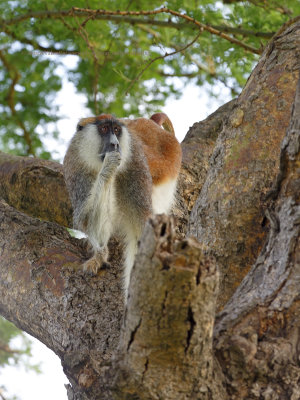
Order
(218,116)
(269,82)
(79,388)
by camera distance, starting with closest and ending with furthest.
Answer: (79,388) < (269,82) < (218,116)

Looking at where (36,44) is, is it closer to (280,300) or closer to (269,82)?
(269,82)

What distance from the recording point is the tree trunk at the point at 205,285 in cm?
161

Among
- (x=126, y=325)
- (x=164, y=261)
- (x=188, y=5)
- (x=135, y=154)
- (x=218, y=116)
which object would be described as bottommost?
(x=126, y=325)

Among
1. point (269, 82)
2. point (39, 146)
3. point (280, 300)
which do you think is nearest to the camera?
point (280, 300)

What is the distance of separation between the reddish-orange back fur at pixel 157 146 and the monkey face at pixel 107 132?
0.25 ft

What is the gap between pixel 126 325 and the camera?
1.69m

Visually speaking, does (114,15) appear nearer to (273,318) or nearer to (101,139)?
(101,139)

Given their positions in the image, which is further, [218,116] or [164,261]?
[218,116]

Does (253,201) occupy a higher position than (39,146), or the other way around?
(39,146)

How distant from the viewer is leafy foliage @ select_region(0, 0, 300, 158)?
4.41 meters

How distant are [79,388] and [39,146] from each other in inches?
155

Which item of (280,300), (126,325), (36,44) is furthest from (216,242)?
(36,44)

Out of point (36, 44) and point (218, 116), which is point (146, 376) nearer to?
point (218, 116)

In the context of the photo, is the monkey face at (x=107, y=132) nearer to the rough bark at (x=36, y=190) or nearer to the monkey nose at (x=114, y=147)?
the monkey nose at (x=114, y=147)
